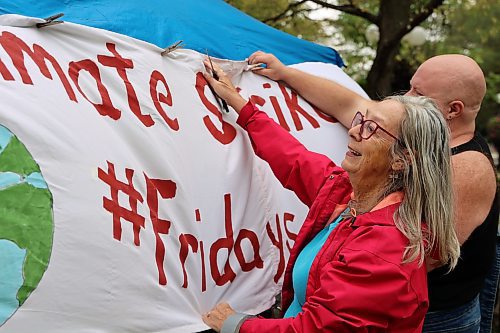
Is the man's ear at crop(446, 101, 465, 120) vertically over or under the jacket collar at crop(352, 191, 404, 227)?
over

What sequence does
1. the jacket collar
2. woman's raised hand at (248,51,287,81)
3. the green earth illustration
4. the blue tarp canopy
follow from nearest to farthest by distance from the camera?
1. the green earth illustration
2. the jacket collar
3. the blue tarp canopy
4. woman's raised hand at (248,51,287,81)

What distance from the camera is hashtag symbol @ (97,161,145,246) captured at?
218 centimetres

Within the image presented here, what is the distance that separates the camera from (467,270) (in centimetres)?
265

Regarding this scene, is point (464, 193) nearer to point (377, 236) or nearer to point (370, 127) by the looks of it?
point (370, 127)

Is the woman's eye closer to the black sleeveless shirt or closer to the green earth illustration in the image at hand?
the black sleeveless shirt

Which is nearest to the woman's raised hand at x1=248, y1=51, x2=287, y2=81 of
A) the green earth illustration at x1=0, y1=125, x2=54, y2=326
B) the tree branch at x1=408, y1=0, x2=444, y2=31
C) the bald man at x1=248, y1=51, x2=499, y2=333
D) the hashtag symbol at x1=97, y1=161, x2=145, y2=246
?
the bald man at x1=248, y1=51, x2=499, y2=333

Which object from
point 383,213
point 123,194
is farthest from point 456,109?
point 123,194

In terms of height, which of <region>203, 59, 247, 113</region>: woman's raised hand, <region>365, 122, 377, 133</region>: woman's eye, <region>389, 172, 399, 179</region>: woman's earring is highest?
<region>203, 59, 247, 113</region>: woman's raised hand

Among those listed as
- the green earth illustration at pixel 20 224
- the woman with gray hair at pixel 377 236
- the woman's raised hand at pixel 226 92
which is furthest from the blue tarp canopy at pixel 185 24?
the woman with gray hair at pixel 377 236

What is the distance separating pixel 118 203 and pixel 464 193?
126cm

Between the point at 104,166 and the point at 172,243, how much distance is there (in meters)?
0.38

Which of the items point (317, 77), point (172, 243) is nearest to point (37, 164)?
point (172, 243)

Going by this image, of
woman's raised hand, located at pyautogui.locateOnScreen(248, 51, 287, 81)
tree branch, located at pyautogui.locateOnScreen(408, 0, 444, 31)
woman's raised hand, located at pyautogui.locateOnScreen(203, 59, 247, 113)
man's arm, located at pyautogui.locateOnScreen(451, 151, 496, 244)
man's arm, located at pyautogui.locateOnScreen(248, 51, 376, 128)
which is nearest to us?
man's arm, located at pyautogui.locateOnScreen(451, 151, 496, 244)

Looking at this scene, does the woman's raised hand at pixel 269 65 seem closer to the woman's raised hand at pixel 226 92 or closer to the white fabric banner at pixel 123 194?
the white fabric banner at pixel 123 194
